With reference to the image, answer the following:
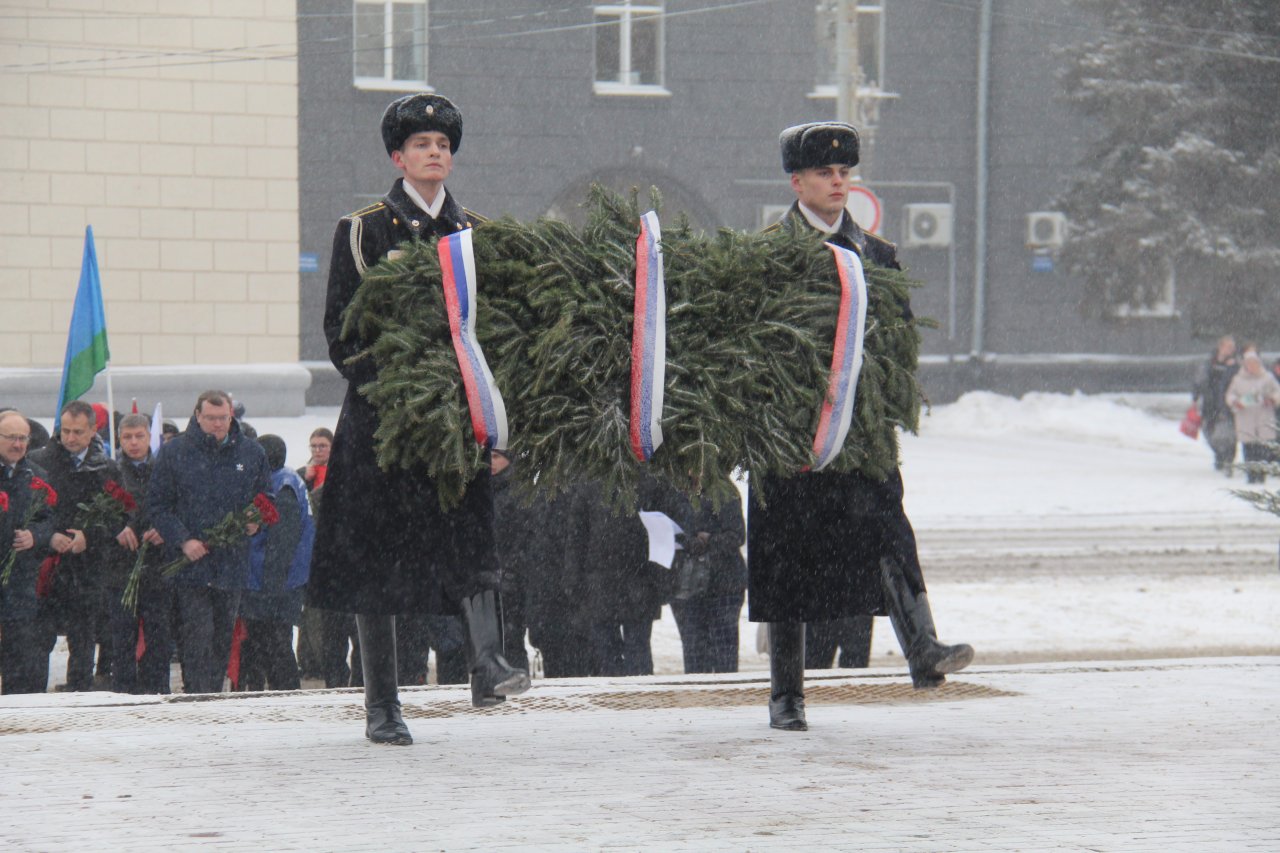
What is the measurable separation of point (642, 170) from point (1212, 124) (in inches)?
324

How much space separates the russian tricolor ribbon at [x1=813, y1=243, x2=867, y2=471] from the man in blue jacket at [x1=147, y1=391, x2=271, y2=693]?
4372 mm

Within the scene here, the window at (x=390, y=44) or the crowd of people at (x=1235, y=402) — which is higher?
the window at (x=390, y=44)

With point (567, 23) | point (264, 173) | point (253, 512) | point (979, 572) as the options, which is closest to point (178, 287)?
point (264, 173)

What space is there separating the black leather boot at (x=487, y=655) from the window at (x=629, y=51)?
2216 cm

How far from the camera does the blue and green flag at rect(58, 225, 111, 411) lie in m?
11.5

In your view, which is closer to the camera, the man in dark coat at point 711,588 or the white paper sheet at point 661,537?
the white paper sheet at point 661,537

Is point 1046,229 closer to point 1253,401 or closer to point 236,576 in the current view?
point 1253,401

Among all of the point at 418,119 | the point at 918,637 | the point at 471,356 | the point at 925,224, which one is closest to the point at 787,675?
the point at 918,637

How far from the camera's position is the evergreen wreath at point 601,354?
5.29 meters

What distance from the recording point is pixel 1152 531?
17453 mm

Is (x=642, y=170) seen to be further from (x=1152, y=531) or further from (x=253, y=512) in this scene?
(x=253, y=512)

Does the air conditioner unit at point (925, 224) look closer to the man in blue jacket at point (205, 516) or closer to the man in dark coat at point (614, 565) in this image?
the man in blue jacket at point (205, 516)

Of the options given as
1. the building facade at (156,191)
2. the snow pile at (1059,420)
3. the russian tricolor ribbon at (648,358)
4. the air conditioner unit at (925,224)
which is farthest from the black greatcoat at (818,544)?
the air conditioner unit at (925,224)

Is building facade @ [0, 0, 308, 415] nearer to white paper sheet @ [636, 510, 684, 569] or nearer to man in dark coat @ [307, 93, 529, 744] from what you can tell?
white paper sheet @ [636, 510, 684, 569]
